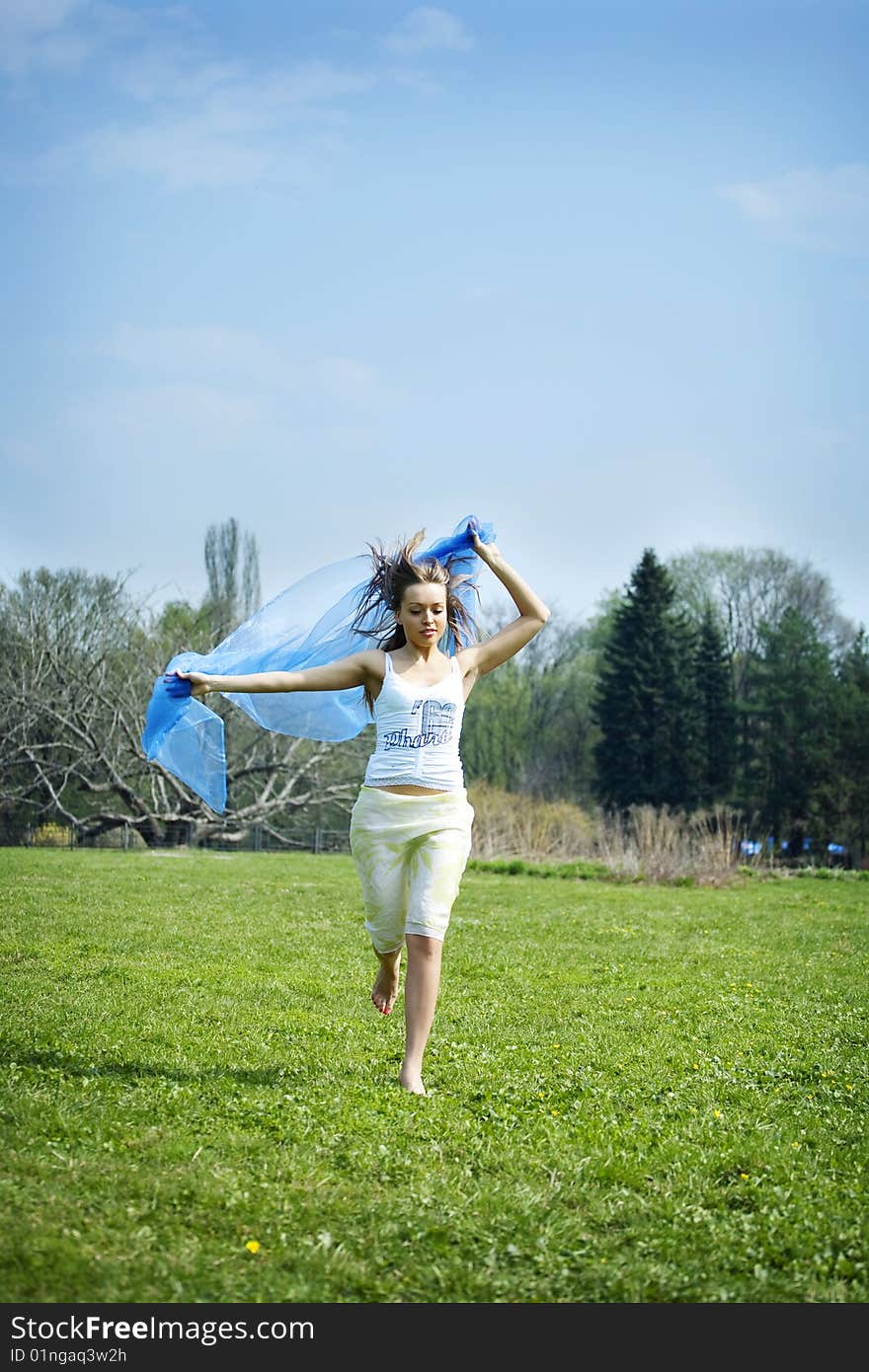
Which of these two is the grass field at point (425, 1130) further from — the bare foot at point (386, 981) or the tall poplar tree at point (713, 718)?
the tall poplar tree at point (713, 718)

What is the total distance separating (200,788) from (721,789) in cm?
4601

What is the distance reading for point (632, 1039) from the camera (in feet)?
24.5

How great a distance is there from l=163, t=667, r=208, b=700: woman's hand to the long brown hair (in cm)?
92

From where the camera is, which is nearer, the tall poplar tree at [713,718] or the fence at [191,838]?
the fence at [191,838]

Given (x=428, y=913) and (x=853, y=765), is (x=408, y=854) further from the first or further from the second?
(x=853, y=765)

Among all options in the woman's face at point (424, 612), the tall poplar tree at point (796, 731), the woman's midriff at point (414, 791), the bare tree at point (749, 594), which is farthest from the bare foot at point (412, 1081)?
the bare tree at point (749, 594)

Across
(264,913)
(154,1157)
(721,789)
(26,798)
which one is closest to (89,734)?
(26,798)

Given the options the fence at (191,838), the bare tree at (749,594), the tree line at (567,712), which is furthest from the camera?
the bare tree at (749,594)

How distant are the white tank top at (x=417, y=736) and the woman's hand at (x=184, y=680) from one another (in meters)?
1.09

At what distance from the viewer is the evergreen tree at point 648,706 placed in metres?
51.2

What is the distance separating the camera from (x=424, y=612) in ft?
21.0

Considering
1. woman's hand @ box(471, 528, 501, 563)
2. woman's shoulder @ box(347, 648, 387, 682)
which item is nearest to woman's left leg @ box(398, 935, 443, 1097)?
woman's shoulder @ box(347, 648, 387, 682)

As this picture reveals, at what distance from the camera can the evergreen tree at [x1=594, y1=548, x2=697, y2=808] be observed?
51188mm
